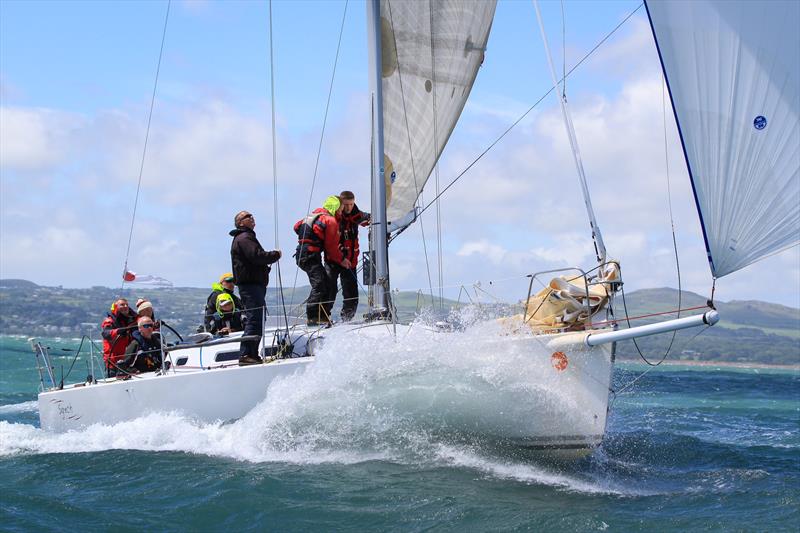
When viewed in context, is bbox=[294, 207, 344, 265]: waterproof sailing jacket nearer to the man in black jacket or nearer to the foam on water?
the man in black jacket

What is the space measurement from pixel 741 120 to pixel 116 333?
26.9 ft

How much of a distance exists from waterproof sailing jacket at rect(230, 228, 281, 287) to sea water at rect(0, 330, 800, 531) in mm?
1575

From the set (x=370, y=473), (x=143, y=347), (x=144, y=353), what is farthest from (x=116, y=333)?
(x=370, y=473)

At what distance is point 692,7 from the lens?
845cm

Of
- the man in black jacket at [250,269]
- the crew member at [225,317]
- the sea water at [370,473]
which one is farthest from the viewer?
the crew member at [225,317]

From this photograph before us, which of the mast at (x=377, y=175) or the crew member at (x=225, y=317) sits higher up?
the mast at (x=377, y=175)

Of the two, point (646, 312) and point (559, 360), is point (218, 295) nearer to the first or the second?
point (559, 360)

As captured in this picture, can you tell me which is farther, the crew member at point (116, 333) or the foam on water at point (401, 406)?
the crew member at point (116, 333)

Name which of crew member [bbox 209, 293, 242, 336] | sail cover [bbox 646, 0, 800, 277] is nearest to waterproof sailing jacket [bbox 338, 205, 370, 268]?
crew member [bbox 209, 293, 242, 336]

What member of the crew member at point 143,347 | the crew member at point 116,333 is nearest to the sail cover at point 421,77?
the crew member at point 143,347

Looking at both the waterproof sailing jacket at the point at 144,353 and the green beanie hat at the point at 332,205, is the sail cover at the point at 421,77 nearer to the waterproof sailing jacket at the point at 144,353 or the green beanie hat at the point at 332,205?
the green beanie hat at the point at 332,205

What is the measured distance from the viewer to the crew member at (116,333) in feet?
39.9

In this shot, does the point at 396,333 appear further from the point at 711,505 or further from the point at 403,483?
the point at 711,505

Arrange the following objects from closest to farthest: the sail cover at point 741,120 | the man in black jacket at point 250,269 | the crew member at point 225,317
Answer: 1. the sail cover at point 741,120
2. the man in black jacket at point 250,269
3. the crew member at point 225,317
